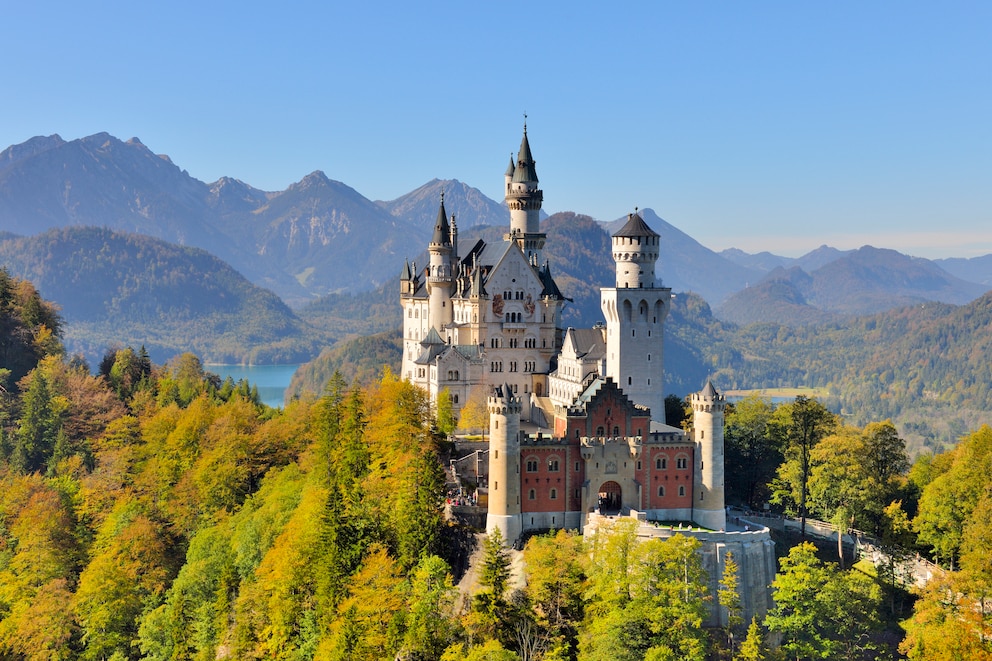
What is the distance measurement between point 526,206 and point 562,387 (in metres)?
21.5

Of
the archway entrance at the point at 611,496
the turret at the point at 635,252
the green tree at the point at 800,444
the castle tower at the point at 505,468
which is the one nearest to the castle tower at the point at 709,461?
the archway entrance at the point at 611,496

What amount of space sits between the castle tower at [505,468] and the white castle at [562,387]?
9 centimetres

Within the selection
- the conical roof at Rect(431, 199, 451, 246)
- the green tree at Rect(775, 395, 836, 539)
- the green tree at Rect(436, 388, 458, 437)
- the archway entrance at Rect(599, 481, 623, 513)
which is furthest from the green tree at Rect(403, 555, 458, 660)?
the conical roof at Rect(431, 199, 451, 246)

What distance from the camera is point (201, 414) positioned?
324 feet

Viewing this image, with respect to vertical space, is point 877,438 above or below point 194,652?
above

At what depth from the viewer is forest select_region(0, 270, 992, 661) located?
6034cm

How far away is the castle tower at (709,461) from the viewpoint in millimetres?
68500

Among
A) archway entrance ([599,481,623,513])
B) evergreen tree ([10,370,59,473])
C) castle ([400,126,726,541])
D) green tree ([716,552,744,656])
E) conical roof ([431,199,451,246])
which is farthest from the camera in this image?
evergreen tree ([10,370,59,473])

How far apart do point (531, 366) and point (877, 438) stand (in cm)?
2938

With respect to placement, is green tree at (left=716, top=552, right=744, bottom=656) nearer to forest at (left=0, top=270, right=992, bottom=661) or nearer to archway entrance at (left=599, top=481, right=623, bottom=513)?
forest at (left=0, top=270, right=992, bottom=661)

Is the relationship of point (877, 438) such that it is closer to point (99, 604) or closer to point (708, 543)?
point (708, 543)

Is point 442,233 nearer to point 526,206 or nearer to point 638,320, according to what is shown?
point 526,206

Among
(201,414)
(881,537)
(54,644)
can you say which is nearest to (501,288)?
(201,414)

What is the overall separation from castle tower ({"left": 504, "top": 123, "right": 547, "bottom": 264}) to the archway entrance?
36.5 meters
